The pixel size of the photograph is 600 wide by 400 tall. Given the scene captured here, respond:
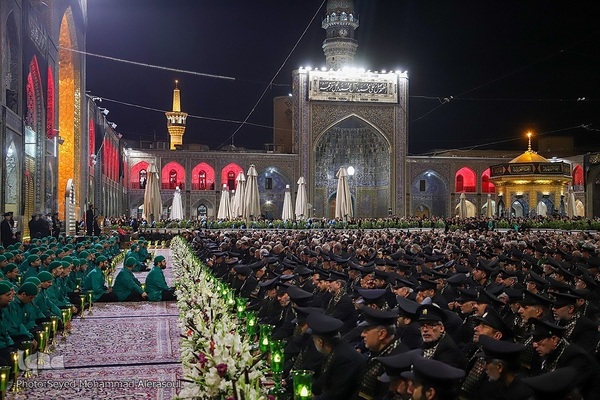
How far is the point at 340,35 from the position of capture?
4103cm

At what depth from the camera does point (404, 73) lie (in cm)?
3972

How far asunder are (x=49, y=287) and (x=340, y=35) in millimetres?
34727

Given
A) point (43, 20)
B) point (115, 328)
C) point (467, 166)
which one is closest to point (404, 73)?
point (467, 166)

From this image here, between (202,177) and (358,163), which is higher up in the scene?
(358,163)

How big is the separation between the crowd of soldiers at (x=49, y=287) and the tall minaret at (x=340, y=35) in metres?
28.3

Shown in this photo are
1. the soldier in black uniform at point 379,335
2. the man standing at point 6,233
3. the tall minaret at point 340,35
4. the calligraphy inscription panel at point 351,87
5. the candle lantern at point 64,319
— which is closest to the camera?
the soldier in black uniform at point 379,335

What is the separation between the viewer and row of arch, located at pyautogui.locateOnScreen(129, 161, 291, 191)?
129 feet

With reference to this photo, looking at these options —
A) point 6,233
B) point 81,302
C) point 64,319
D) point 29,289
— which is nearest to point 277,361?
point 29,289

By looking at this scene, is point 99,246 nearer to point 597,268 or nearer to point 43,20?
point 43,20

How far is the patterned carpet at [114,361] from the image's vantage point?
229 inches

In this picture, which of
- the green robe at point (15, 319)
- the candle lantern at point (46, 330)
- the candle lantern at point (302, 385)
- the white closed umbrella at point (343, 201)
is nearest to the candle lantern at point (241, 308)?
the candle lantern at point (46, 330)

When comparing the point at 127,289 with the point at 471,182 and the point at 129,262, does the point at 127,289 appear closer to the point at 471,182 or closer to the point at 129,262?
the point at 129,262

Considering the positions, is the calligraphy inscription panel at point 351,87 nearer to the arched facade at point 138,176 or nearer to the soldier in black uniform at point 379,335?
the arched facade at point 138,176

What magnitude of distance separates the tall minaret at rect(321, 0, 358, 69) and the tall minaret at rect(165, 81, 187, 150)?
15235mm
